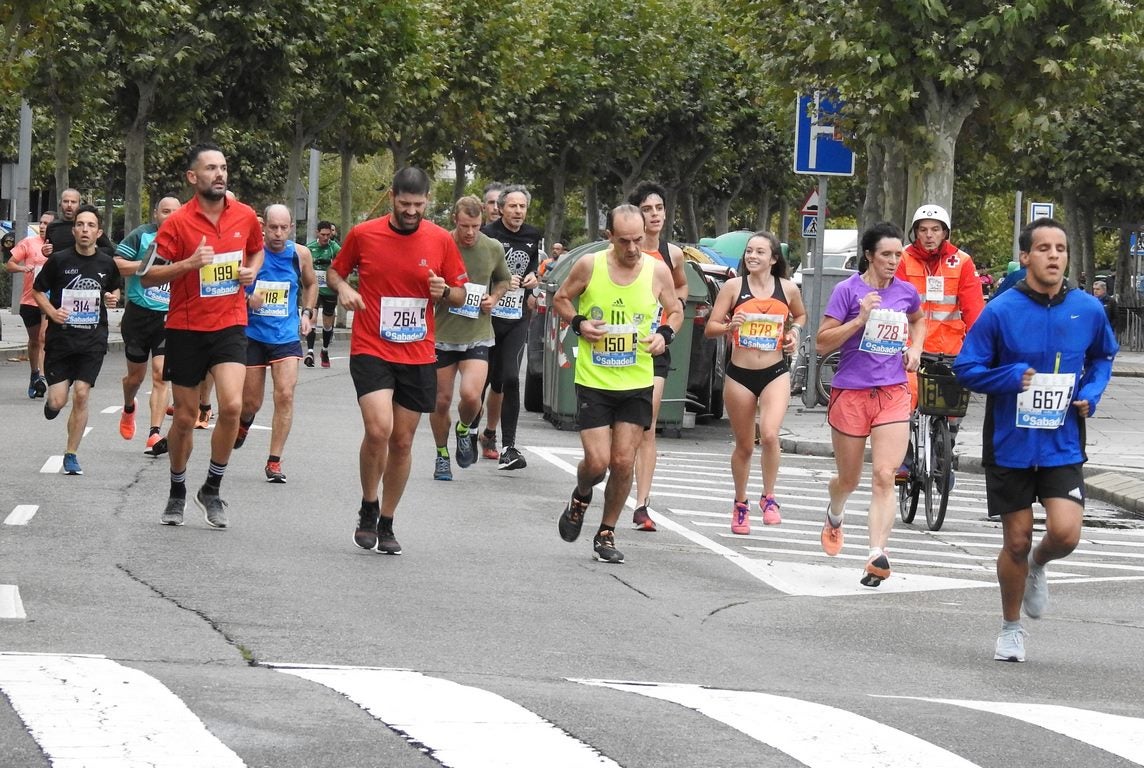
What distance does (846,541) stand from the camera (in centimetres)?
1263

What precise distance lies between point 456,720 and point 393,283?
4.67 meters

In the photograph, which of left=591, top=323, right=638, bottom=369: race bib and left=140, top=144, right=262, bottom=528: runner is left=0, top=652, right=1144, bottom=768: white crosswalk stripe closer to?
left=591, top=323, right=638, bottom=369: race bib

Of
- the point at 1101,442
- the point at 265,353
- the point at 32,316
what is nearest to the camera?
the point at 265,353

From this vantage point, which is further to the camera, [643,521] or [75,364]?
[75,364]

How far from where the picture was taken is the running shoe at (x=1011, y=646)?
838 centimetres

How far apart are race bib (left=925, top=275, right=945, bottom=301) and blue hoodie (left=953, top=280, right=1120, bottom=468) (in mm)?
4499

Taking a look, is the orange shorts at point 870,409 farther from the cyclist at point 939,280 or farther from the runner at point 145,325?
the runner at point 145,325

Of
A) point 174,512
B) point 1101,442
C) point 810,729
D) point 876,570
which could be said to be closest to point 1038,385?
point 876,570

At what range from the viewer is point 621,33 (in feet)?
191

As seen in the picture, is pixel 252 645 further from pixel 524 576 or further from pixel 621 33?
pixel 621 33

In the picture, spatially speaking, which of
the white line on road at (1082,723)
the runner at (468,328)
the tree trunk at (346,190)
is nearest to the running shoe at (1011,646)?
the white line on road at (1082,723)

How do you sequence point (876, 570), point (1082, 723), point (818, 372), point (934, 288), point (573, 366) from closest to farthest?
point (1082, 723), point (876, 570), point (934, 288), point (573, 366), point (818, 372)

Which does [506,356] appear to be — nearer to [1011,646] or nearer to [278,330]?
[278,330]

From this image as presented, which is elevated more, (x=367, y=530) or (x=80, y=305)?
(x=80, y=305)
